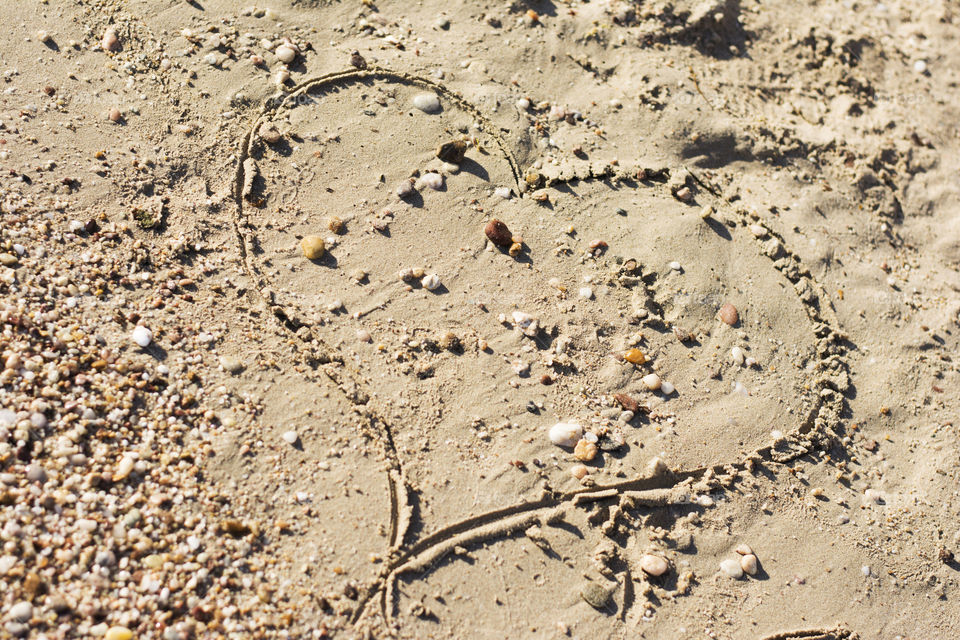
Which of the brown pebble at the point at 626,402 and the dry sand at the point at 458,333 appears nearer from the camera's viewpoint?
the dry sand at the point at 458,333

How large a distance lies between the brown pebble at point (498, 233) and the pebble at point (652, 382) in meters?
1.00

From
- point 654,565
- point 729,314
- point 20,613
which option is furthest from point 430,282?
point 20,613

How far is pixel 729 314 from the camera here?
372 centimetres

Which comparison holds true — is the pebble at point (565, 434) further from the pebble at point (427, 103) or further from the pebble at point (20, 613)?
the pebble at point (20, 613)

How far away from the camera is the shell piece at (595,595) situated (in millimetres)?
3012

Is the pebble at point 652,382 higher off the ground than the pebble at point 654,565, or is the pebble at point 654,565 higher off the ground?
the pebble at point 652,382

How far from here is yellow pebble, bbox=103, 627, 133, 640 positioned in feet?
8.77

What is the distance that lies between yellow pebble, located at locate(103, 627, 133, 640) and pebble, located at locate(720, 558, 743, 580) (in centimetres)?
252

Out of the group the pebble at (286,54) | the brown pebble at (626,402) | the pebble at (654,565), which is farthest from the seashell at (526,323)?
the pebble at (286,54)

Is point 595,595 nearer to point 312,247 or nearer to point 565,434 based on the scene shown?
point 565,434

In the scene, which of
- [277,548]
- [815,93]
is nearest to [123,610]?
[277,548]

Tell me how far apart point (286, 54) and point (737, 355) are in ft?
9.81

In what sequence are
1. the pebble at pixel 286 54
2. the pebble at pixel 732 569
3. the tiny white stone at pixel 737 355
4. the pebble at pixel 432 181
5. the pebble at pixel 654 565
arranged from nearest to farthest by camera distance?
1. the pebble at pixel 654 565
2. the pebble at pixel 732 569
3. the tiny white stone at pixel 737 355
4. the pebble at pixel 432 181
5. the pebble at pixel 286 54

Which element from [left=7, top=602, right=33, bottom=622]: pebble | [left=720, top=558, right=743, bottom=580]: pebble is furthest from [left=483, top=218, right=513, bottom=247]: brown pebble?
[left=7, top=602, right=33, bottom=622]: pebble
